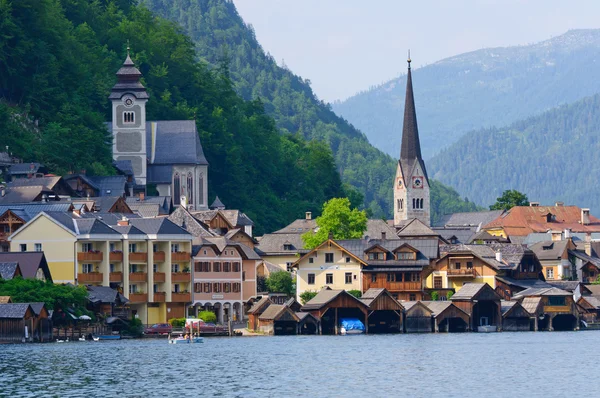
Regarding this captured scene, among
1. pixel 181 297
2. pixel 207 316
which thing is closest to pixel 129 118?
pixel 181 297

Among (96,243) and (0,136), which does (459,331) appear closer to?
(96,243)

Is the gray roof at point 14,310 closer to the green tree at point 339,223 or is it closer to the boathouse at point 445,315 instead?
the boathouse at point 445,315

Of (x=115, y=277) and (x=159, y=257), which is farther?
(x=159, y=257)

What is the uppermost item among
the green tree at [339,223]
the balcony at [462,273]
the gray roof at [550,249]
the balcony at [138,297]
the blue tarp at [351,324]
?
the green tree at [339,223]

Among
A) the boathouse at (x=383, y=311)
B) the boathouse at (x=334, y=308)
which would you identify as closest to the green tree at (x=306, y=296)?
the boathouse at (x=334, y=308)

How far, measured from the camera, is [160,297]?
120875 millimetres

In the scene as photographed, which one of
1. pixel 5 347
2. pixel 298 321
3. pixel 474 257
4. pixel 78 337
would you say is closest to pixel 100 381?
pixel 5 347

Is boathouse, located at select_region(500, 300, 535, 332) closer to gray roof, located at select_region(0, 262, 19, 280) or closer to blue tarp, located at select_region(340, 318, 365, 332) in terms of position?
blue tarp, located at select_region(340, 318, 365, 332)

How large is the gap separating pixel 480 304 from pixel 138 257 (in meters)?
28.0

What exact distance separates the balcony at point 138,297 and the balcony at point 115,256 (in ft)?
10.0

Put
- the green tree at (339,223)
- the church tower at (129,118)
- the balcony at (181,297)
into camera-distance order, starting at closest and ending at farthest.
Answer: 1. the balcony at (181,297)
2. the green tree at (339,223)
3. the church tower at (129,118)

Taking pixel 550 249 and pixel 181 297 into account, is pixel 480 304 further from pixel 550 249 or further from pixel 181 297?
pixel 550 249

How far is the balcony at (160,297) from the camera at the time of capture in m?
120

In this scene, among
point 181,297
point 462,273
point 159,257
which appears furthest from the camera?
point 462,273
